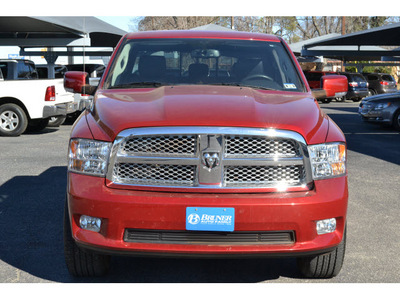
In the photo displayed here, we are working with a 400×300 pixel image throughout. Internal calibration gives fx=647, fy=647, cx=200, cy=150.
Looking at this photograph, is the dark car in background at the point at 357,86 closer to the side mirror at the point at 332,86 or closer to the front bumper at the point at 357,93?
the front bumper at the point at 357,93

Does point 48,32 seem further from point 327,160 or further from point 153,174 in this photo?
point 327,160

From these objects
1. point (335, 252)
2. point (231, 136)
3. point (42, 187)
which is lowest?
point (42, 187)

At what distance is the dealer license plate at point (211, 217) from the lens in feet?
12.7

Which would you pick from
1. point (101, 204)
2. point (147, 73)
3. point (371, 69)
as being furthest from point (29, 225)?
point (371, 69)

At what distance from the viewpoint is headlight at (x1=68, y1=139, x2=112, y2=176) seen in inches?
159

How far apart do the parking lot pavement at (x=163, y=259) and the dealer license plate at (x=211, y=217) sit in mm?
788

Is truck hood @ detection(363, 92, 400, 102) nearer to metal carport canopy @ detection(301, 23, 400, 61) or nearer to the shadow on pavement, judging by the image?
metal carport canopy @ detection(301, 23, 400, 61)

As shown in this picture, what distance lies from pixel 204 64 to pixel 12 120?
10.1 metres

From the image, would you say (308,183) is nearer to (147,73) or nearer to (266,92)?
(266,92)

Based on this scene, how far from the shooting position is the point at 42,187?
A: 809 centimetres

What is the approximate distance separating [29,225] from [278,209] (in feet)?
10.0

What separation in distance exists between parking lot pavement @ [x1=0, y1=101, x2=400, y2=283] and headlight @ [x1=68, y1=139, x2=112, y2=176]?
34.2 inches

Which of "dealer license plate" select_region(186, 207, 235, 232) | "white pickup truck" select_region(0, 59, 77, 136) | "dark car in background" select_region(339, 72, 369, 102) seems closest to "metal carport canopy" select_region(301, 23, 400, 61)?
"dark car in background" select_region(339, 72, 369, 102)

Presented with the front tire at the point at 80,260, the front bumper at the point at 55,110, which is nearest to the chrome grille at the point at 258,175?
the front tire at the point at 80,260
